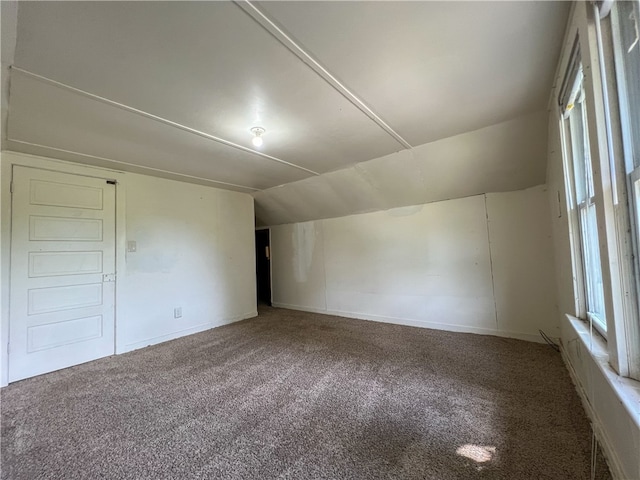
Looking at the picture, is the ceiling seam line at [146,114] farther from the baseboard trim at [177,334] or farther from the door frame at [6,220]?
the baseboard trim at [177,334]

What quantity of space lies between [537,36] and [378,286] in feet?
11.3

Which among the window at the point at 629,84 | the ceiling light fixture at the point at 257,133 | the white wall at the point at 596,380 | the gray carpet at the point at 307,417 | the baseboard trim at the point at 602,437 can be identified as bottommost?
the gray carpet at the point at 307,417

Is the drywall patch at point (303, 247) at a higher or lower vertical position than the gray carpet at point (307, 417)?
higher

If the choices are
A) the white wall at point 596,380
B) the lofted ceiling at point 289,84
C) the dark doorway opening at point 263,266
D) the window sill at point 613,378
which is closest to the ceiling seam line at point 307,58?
the lofted ceiling at point 289,84

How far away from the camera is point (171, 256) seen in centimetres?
371

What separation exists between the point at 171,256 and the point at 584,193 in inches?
177

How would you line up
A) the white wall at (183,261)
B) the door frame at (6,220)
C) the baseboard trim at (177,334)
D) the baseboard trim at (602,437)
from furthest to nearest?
1. the white wall at (183,261)
2. the baseboard trim at (177,334)
3. the door frame at (6,220)
4. the baseboard trim at (602,437)

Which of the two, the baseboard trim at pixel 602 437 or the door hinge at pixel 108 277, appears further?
the door hinge at pixel 108 277

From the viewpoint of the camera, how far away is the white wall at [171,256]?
3.20 metres

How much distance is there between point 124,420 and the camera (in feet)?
5.88

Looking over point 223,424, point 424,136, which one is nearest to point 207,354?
point 223,424

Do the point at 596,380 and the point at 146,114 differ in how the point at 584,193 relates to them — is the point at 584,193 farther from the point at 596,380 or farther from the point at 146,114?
the point at 146,114

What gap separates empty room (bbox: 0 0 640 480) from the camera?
1.23m

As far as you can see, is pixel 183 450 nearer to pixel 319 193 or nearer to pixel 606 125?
pixel 606 125
